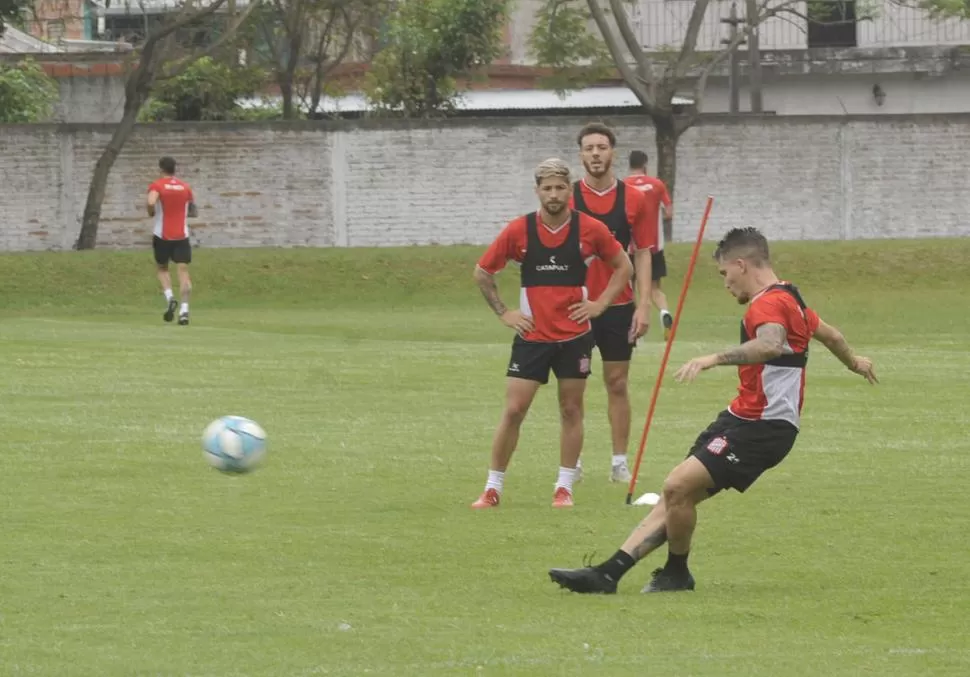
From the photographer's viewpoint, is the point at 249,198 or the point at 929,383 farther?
the point at 249,198

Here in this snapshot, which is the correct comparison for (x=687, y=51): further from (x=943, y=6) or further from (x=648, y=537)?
(x=648, y=537)

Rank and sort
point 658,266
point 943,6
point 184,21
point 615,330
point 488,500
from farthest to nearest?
point 943,6
point 184,21
point 658,266
point 615,330
point 488,500

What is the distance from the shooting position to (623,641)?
752 centimetres

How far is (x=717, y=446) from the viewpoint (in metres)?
8.53

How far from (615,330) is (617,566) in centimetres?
363

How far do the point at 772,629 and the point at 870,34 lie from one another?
1790 inches

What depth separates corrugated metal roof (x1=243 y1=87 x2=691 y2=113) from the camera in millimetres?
45969

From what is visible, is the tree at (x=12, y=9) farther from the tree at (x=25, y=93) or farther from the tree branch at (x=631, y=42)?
the tree branch at (x=631, y=42)

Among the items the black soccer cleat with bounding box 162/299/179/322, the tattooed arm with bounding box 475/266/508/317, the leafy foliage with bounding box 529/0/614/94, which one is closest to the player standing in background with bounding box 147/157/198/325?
the black soccer cleat with bounding box 162/299/179/322

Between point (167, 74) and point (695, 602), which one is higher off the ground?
point (167, 74)

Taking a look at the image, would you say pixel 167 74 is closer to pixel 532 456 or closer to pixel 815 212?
pixel 815 212

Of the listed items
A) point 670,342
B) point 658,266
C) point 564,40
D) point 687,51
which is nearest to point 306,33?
point 564,40

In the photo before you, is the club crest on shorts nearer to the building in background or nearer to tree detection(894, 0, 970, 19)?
tree detection(894, 0, 970, 19)

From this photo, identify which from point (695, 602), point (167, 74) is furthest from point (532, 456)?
point (167, 74)
